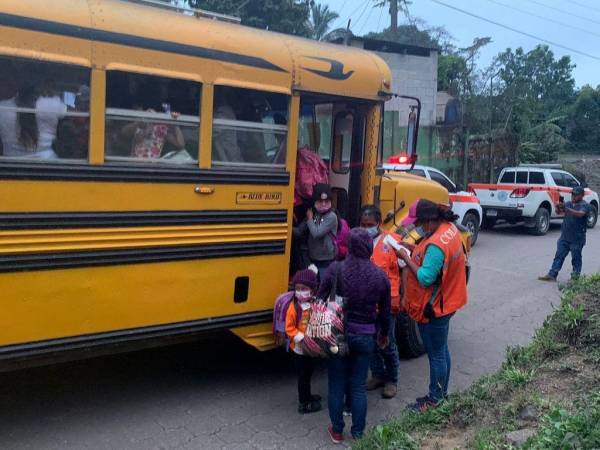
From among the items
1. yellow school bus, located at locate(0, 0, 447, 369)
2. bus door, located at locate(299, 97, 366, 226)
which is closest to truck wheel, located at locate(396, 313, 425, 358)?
bus door, located at locate(299, 97, 366, 226)

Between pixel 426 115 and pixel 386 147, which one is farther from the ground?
pixel 426 115

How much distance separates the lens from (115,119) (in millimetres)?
3812

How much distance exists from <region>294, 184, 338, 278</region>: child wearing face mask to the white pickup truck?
11636mm

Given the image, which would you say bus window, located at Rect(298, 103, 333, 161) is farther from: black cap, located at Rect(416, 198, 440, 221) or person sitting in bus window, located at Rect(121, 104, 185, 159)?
person sitting in bus window, located at Rect(121, 104, 185, 159)

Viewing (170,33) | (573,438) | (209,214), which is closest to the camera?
(573,438)

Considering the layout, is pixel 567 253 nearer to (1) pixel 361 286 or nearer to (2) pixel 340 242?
(2) pixel 340 242

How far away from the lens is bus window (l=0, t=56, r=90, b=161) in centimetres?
345

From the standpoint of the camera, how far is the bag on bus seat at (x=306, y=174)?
500cm

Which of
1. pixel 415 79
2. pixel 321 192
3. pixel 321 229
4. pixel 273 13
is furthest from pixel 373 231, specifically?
pixel 273 13

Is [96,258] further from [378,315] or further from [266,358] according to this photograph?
[266,358]

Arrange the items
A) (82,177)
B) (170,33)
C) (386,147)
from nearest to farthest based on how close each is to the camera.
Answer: (82,177), (170,33), (386,147)

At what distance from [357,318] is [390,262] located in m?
0.86

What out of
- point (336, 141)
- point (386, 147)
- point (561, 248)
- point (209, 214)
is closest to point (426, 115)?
point (386, 147)

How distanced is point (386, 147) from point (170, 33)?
42.5ft
